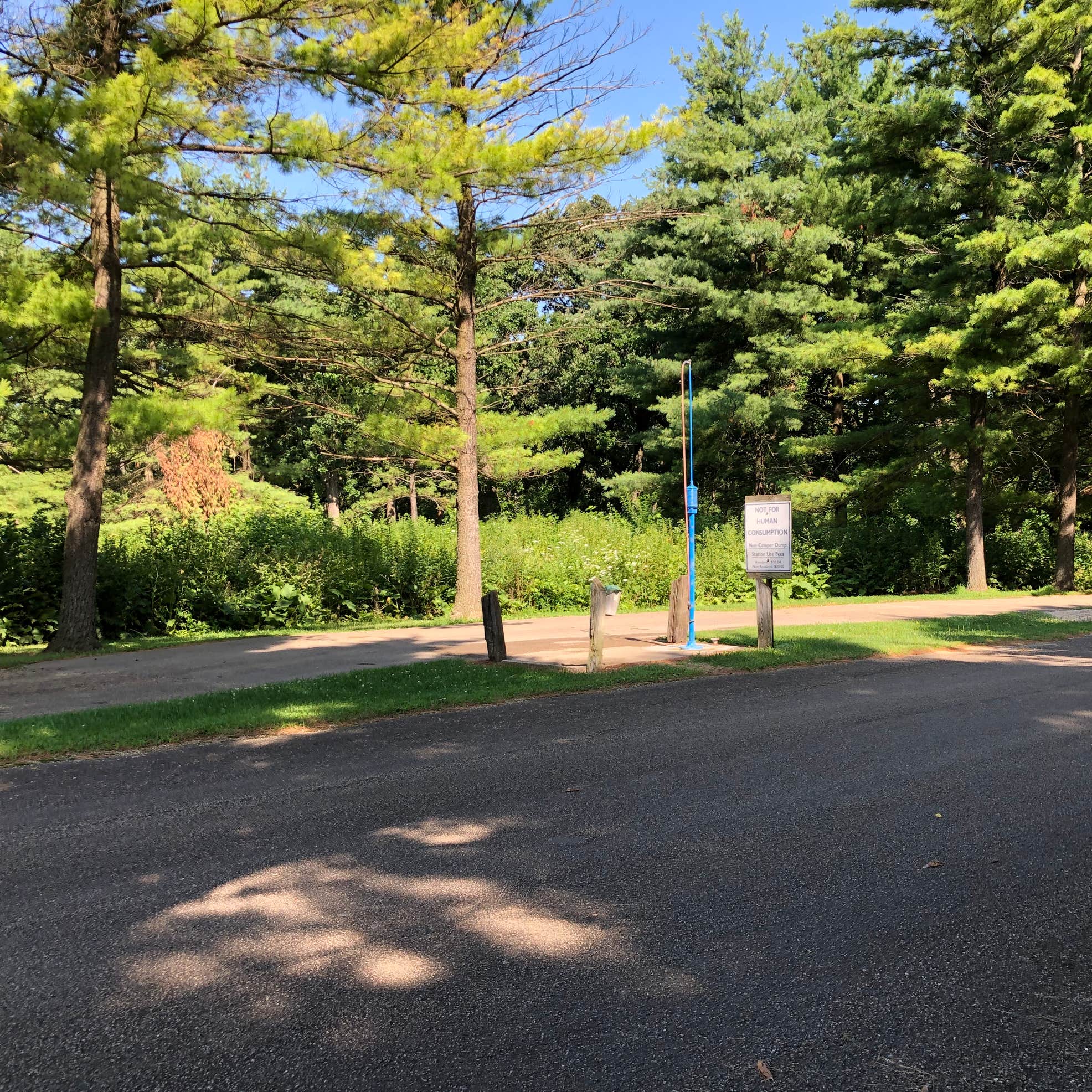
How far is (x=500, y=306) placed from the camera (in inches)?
992

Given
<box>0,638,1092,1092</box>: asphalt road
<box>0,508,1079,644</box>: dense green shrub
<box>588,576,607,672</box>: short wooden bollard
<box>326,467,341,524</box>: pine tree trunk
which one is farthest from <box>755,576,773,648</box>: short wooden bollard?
<box>326,467,341,524</box>: pine tree trunk

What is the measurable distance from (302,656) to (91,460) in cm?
481

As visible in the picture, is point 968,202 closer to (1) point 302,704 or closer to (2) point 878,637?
(2) point 878,637

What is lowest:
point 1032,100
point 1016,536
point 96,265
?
point 1016,536

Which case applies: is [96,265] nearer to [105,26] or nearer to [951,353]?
[105,26]

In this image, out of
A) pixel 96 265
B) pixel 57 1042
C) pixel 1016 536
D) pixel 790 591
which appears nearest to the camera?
pixel 57 1042

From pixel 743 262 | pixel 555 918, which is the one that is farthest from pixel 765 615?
pixel 743 262

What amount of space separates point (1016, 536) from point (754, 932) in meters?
29.4

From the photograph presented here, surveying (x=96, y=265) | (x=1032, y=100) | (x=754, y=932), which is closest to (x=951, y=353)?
(x=1032, y=100)

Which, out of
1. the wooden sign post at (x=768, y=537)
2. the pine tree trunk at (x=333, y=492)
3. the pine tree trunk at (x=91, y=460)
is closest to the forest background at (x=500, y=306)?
the pine tree trunk at (x=91, y=460)

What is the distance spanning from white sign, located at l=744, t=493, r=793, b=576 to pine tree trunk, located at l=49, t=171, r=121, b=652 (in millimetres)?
9791

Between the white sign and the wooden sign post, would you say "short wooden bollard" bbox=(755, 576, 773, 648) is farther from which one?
the white sign

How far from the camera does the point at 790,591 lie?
24.7m

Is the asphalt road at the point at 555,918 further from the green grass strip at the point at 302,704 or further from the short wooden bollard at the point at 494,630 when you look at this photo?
the short wooden bollard at the point at 494,630
